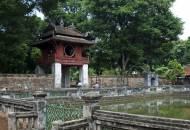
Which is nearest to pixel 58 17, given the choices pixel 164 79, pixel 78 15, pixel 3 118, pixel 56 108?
pixel 78 15

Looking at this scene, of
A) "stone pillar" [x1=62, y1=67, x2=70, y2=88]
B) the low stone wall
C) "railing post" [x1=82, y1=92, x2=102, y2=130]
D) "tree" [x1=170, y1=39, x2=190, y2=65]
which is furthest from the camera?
"tree" [x1=170, y1=39, x2=190, y2=65]

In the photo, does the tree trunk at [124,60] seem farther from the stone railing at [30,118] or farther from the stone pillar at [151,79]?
the stone railing at [30,118]

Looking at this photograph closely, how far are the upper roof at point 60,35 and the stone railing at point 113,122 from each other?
27157mm

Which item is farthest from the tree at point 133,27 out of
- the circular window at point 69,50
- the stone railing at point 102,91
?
the stone railing at point 102,91

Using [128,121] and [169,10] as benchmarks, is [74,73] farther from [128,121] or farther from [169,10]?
[128,121]

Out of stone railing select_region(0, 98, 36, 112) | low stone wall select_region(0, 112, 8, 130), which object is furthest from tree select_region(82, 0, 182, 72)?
low stone wall select_region(0, 112, 8, 130)

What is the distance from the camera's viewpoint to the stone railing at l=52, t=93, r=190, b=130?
259 inches

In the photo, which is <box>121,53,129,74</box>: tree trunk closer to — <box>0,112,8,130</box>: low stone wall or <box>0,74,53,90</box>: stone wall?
<box>0,74,53,90</box>: stone wall

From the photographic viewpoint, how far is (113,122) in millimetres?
7898

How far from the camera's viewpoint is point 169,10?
47000 millimetres

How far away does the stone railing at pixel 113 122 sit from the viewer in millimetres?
6574

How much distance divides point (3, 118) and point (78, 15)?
32.3 meters

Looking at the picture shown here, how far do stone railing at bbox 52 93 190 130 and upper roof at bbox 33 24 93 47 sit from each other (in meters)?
27.2

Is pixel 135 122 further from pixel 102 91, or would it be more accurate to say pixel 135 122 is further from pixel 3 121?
pixel 102 91
